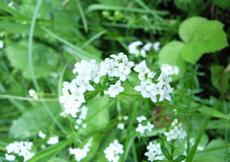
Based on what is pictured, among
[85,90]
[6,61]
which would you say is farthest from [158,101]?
[6,61]

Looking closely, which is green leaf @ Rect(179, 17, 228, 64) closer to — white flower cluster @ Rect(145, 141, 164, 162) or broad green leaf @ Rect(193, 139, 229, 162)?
broad green leaf @ Rect(193, 139, 229, 162)

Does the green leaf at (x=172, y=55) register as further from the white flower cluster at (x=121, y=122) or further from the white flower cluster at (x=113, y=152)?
the white flower cluster at (x=113, y=152)

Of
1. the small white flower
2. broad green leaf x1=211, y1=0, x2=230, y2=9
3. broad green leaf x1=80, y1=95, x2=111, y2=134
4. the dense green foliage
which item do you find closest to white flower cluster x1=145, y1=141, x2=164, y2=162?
the dense green foliage

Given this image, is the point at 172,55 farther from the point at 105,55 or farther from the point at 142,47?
the point at 105,55

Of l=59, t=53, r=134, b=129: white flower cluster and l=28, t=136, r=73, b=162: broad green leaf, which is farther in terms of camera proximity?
l=28, t=136, r=73, b=162: broad green leaf

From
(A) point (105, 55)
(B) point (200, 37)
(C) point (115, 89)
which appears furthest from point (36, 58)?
(C) point (115, 89)

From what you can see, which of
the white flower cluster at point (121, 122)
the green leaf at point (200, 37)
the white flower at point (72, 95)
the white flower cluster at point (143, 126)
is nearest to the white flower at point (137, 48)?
the green leaf at point (200, 37)
